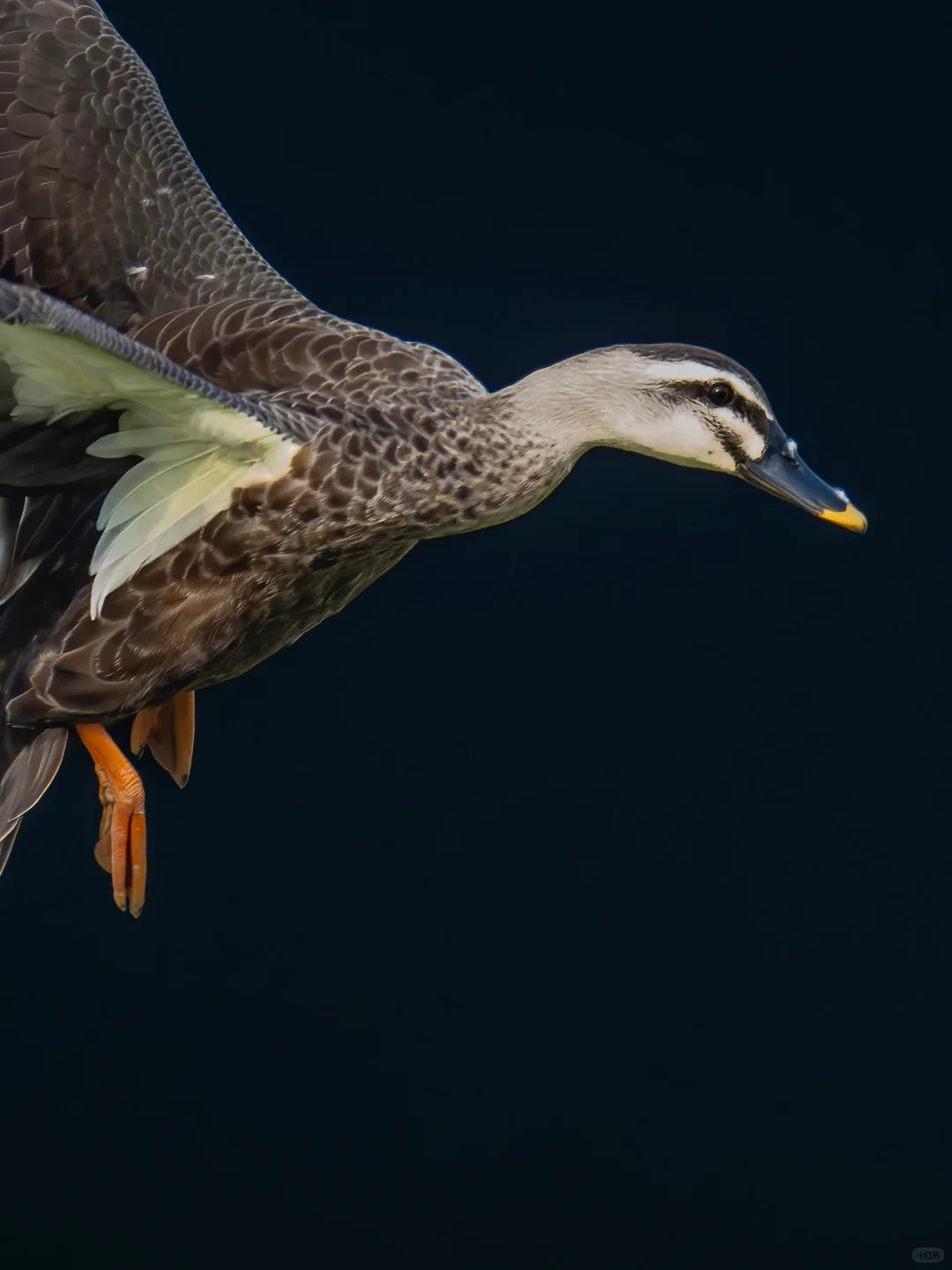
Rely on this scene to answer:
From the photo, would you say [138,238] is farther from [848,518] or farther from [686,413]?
[848,518]

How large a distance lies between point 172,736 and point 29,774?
10.9 inches

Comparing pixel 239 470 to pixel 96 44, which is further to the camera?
pixel 96 44

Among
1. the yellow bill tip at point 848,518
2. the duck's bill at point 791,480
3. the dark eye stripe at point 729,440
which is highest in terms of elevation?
the dark eye stripe at point 729,440

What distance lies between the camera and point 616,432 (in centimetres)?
133

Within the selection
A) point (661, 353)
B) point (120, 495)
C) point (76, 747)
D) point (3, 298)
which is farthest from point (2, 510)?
point (661, 353)

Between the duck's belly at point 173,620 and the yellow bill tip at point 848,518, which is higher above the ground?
the yellow bill tip at point 848,518

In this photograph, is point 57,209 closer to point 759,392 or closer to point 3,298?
point 3,298

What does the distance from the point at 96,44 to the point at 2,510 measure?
454mm

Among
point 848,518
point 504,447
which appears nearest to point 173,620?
point 504,447

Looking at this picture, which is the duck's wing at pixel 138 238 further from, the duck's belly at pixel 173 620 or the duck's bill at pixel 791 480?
the duck's bill at pixel 791 480

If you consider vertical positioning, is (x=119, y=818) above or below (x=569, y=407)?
below

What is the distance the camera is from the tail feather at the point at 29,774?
141cm

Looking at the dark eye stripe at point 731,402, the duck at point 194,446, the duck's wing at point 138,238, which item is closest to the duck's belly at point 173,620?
the duck at point 194,446

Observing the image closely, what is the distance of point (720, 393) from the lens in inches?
51.2
